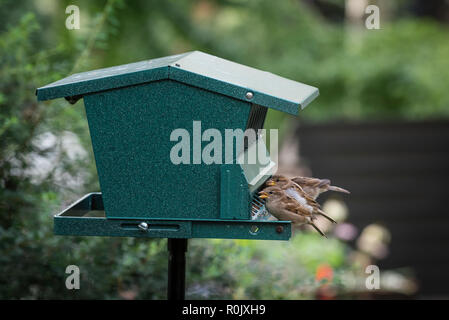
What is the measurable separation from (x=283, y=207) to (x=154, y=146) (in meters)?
0.57

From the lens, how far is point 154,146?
7.86 feet

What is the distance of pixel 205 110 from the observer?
2.38 meters

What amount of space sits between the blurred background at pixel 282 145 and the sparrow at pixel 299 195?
92cm

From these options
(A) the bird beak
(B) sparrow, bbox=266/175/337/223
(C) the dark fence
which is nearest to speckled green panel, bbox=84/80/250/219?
(A) the bird beak

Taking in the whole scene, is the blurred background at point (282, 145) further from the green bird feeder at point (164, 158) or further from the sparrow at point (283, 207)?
the sparrow at point (283, 207)

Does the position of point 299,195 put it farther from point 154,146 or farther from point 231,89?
point 154,146

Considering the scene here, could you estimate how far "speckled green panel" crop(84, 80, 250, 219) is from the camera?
238 centimetres

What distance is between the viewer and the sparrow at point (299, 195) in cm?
244

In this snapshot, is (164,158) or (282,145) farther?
(282,145)

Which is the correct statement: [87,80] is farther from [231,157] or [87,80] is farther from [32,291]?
[32,291]

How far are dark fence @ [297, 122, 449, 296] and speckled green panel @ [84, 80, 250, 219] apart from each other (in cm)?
454

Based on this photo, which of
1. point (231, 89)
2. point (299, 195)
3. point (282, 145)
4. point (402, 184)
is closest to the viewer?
point (231, 89)

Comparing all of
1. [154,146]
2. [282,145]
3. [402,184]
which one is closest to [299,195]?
[154,146]

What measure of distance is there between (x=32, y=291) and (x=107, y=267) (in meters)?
0.45
